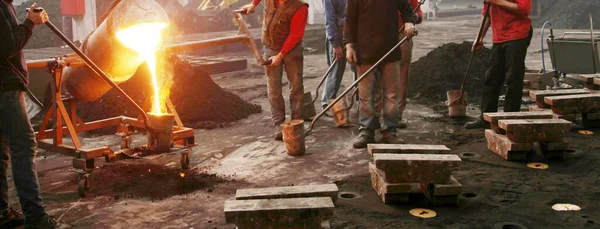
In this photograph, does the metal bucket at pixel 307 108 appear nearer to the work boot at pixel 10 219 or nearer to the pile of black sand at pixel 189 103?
the pile of black sand at pixel 189 103

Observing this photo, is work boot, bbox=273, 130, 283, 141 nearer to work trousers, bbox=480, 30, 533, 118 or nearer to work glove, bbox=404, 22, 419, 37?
work glove, bbox=404, 22, 419, 37

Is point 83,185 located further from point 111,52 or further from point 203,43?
point 203,43

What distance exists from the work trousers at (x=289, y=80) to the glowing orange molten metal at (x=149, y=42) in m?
1.55

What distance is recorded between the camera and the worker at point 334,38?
7.28m

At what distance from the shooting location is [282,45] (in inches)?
277

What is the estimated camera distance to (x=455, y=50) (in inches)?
436

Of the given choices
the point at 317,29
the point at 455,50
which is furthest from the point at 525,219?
the point at 317,29

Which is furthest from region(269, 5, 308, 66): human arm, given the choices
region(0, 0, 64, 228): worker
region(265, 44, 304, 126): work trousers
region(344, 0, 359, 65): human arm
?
region(0, 0, 64, 228): worker

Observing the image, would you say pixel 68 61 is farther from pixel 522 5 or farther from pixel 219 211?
pixel 522 5

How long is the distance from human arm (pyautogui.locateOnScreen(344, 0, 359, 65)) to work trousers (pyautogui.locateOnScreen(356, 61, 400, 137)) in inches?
7.4

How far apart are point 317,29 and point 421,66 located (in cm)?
980

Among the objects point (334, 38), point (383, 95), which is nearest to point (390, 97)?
point (383, 95)

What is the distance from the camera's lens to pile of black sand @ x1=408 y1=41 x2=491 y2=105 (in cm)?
971

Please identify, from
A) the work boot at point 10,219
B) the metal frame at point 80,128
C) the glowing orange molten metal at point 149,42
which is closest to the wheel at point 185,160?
the metal frame at point 80,128
